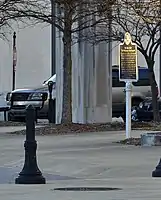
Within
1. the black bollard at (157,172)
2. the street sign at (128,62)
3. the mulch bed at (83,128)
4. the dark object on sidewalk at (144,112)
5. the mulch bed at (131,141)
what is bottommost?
the black bollard at (157,172)

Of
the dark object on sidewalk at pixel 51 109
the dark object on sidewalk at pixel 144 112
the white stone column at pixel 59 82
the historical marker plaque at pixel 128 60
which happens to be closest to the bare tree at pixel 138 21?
the historical marker plaque at pixel 128 60

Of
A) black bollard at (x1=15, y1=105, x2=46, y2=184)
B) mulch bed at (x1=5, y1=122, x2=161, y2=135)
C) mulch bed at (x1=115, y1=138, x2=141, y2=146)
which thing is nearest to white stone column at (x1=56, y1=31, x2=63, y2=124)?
mulch bed at (x1=5, y1=122, x2=161, y2=135)

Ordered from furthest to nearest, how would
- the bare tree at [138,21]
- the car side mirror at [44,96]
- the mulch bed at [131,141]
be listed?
the car side mirror at [44,96] → the bare tree at [138,21] → the mulch bed at [131,141]

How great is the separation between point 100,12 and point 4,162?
902 cm

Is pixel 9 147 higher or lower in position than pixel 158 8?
lower

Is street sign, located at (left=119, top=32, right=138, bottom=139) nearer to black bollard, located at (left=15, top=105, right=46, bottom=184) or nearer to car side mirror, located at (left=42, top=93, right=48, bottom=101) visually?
black bollard, located at (left=15, top=105, right=46, bottom=184)

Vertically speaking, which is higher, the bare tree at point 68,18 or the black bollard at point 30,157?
the bare tree at point 68,18

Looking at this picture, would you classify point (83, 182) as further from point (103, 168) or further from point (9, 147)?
point (9, 147)

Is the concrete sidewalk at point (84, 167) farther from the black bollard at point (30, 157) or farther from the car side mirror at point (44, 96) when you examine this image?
the car side mirror at point (44, 96)

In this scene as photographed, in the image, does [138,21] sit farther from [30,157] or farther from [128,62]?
[30,157]

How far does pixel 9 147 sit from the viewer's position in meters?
19.1

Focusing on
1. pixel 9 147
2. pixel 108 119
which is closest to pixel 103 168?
pixel 9 147

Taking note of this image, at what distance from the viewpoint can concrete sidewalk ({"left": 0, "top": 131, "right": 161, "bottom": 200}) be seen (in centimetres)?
1094

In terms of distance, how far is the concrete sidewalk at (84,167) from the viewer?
431 inches
